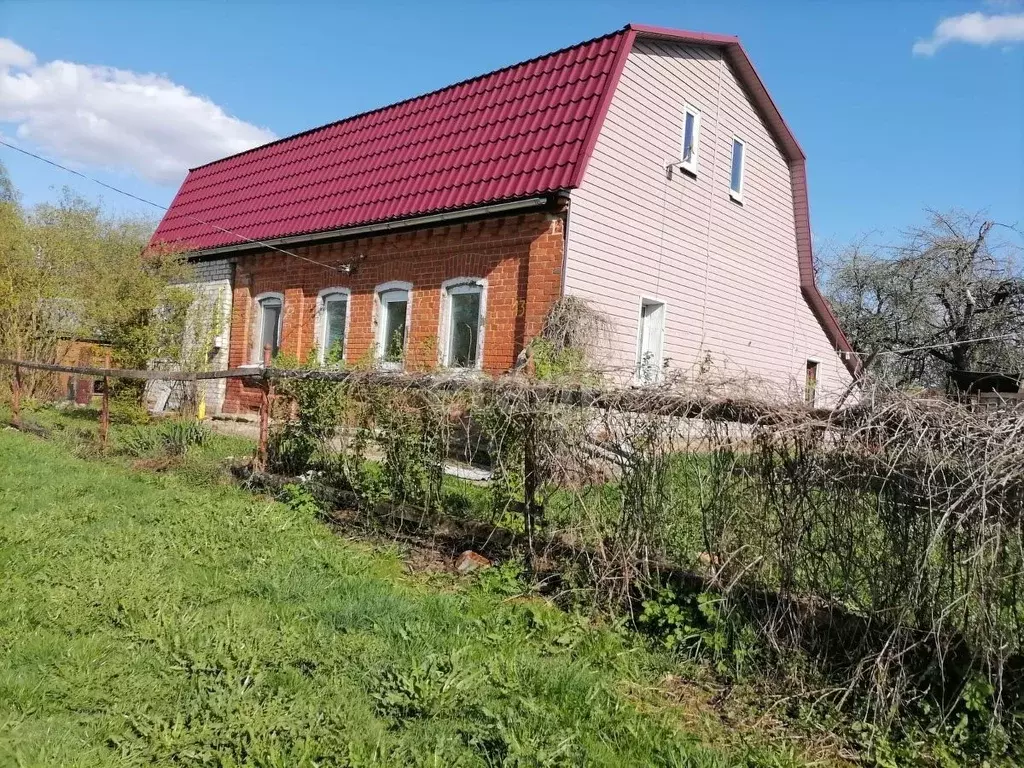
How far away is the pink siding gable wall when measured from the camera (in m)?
10.4

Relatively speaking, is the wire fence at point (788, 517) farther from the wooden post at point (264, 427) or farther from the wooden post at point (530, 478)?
the wooden post at point (264, 427)

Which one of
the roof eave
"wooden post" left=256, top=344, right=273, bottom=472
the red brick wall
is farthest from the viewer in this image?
the red brick wall

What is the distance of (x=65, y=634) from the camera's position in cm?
398

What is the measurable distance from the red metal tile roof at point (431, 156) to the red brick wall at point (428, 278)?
1.58 ft

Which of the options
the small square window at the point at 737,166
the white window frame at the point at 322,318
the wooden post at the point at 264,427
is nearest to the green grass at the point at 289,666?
the wooden post at the point at 264,427

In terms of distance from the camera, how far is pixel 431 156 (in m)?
12.0

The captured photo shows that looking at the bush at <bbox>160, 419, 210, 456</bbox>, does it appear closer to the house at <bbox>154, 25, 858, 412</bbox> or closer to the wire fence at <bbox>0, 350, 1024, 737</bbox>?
the house at <bbox>154, 25, 858, 412</bbox>

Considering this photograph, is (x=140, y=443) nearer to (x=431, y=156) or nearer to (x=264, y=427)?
(x=264, y=427)

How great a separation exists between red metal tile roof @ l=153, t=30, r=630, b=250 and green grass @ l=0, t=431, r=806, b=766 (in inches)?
253

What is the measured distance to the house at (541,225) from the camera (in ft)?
33.5

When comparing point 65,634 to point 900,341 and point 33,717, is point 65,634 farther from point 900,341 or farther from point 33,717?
point 900,341

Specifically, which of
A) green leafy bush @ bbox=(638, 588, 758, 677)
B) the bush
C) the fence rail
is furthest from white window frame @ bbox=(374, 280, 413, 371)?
green leafy bush @ bbox=(638, 588, 758, 677)

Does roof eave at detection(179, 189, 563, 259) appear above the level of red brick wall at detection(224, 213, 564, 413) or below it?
above

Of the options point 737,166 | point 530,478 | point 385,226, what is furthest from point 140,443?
point 737,166
